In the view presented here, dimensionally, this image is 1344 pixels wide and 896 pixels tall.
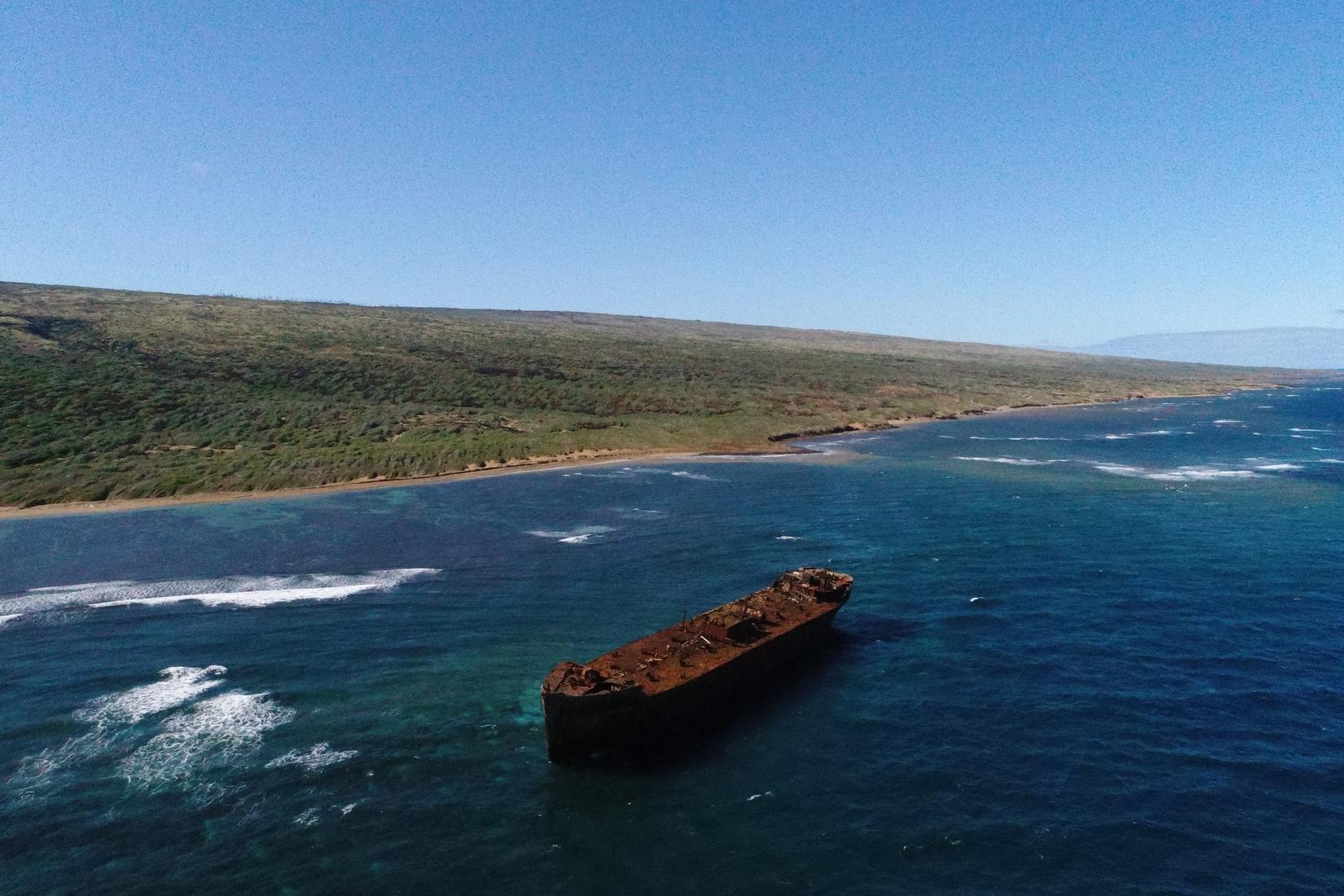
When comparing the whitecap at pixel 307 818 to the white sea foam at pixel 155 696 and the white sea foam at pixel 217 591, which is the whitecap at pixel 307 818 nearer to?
the white sea foam at pixel 155 696

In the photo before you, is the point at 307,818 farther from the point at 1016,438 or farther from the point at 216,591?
the point at 1016,438

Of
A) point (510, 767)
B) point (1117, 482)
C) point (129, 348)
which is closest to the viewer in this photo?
point (510, 767)

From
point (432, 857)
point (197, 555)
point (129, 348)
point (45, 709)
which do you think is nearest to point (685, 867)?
point (432, 857)

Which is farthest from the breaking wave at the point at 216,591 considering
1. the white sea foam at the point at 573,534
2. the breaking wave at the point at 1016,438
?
the breaking wave at the point at 1016,438

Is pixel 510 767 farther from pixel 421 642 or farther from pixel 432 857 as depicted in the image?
pixel 421 642

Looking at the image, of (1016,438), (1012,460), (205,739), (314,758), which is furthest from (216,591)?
(1016,438)

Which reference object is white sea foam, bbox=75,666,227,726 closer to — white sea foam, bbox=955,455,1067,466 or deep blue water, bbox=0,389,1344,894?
deep blue water, bbox=0,389,1344,894

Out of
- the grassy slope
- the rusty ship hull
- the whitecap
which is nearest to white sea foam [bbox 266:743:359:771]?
the whitecap
